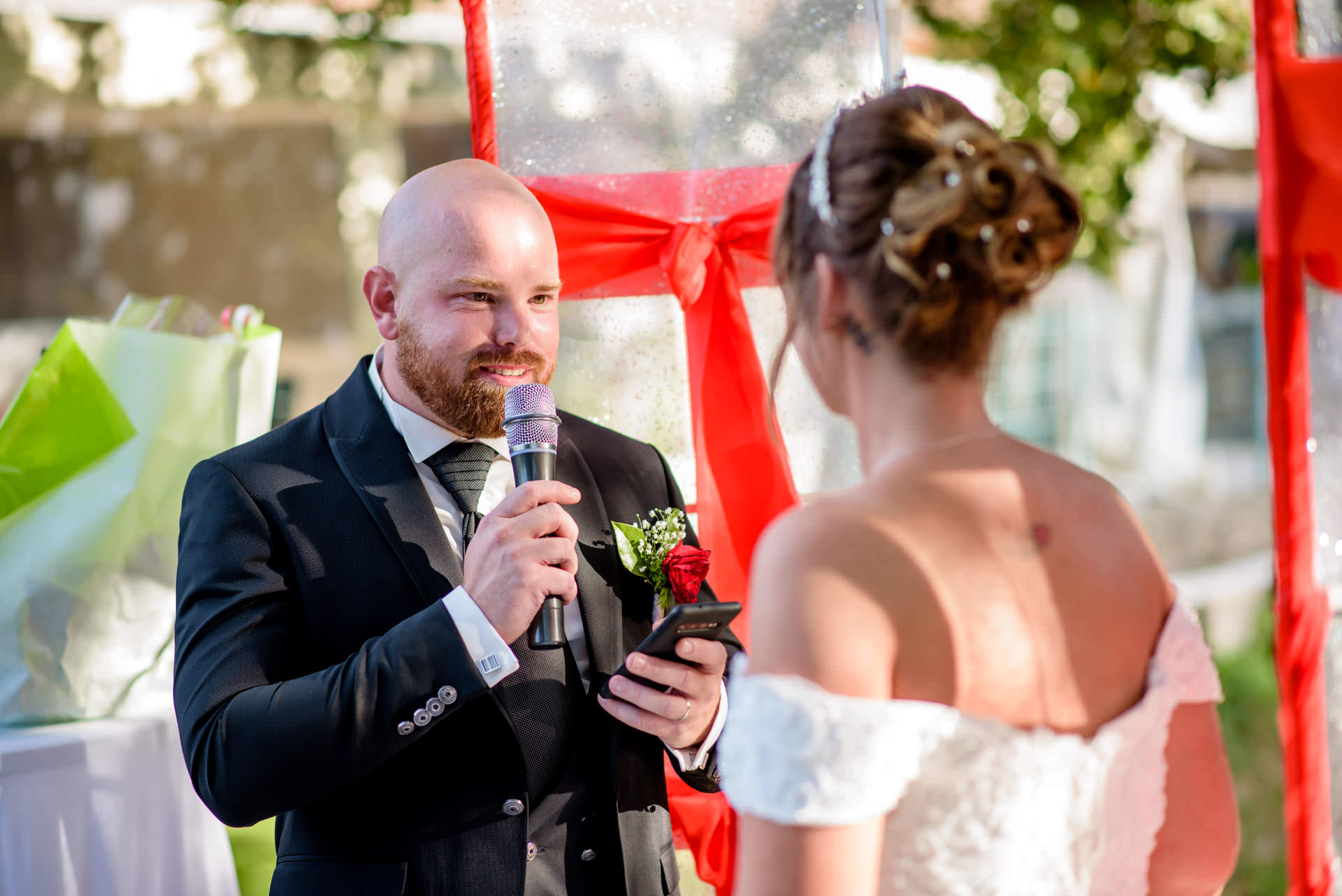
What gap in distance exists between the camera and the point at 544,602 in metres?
1.99

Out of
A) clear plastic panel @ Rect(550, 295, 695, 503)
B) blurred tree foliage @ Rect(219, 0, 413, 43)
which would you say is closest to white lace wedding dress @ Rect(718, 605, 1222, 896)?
clear plastic panel @ Rect(550, 295, 695, 503)

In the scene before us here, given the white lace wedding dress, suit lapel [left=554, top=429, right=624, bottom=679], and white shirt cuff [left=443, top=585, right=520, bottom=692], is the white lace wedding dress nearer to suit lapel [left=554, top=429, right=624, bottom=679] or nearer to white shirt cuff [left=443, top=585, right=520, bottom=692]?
white shirt cuff [left=443, top=585, right=520, bottom=692]

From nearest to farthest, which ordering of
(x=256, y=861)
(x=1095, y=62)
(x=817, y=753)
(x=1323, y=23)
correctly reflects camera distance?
1. (x=817, y=753)
2. (x=1323, y=23)
3. (x=256, y=861)
4. (x=1095, y=62)

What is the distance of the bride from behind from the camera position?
1372 mm

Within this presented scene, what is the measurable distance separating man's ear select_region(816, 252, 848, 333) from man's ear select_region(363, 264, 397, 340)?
3.93 feet

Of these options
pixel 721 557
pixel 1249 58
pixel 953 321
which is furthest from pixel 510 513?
pixel 1249 58

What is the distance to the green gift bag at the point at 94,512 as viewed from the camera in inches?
111

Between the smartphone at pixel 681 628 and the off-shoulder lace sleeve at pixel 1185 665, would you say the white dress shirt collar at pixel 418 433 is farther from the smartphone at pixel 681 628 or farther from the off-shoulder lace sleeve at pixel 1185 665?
the off-shoulder lace sleeve at pixel 1185 665

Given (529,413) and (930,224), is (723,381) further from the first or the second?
(930,224)

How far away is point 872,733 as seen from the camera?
4.50 ft

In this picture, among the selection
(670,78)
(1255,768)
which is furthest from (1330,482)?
(1255,768)

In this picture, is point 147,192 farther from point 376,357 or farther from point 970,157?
point 970,157

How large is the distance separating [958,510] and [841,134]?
20.2 inches

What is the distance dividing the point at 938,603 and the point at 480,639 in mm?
867
